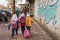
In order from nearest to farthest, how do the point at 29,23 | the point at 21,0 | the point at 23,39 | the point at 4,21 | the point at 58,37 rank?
1. the point at 58,37
2. the point at 23,39
3. the point at 29,23
4. the point at 4,21
5. the point at 21,0

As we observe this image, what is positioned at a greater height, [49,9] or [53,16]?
[49,9]

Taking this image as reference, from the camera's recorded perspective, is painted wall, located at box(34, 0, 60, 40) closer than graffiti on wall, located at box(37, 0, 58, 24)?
Yes

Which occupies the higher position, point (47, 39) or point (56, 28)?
point (56, 28)

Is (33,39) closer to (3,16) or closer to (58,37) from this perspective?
(58,37)

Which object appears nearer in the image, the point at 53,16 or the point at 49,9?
the point at 53,16

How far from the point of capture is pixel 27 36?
9633mm

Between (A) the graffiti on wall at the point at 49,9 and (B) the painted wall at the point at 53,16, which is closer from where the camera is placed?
(B) the painted wall at the point at 53,16

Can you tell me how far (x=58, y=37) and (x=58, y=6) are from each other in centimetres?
164

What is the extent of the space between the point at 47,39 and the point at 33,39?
82 cm

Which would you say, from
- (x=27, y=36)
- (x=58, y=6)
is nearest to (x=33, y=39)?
(x=27, y=36)

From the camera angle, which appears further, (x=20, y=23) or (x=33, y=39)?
(x=20, y=23)

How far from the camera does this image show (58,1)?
8.41 m

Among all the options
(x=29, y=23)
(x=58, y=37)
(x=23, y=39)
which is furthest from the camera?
(x=29, y=23)

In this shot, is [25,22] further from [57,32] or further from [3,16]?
[3,16]
